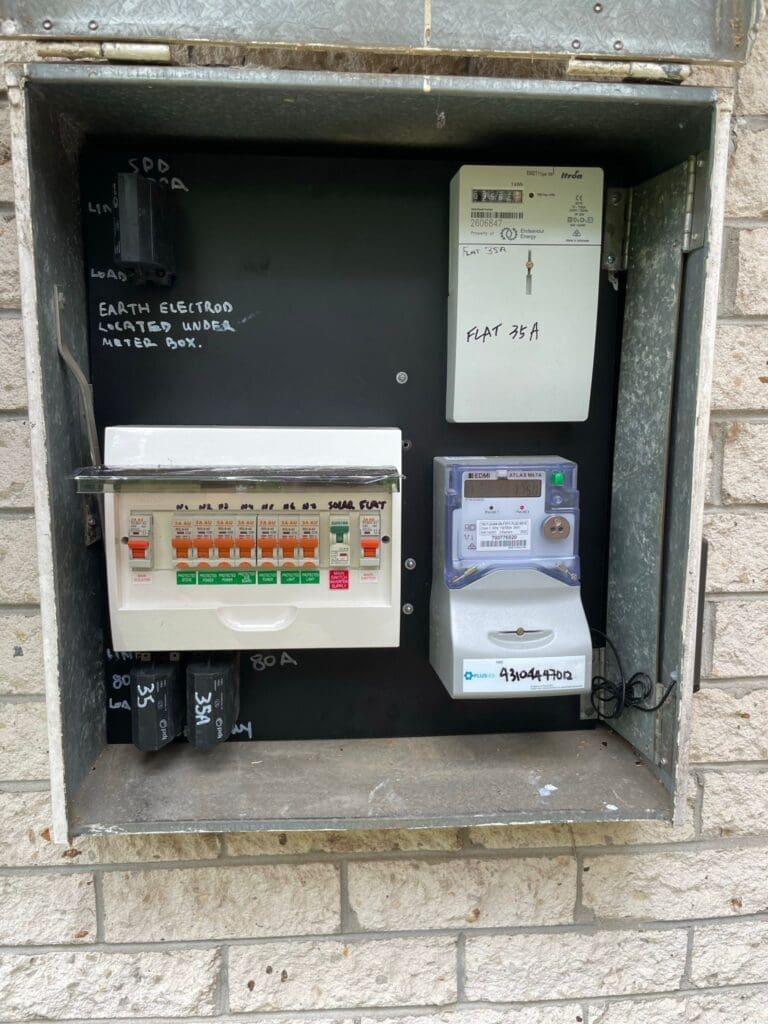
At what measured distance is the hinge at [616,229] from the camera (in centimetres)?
115

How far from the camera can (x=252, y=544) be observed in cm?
106

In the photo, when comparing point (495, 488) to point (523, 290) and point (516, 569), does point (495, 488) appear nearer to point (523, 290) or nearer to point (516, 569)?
point (516, 569)

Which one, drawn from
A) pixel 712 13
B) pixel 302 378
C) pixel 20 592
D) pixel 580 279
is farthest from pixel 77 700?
pixel 712 13

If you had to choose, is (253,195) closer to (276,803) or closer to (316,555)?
(316,555)

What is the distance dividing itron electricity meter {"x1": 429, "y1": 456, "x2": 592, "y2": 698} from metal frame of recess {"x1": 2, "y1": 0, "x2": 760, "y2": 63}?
1.86ft

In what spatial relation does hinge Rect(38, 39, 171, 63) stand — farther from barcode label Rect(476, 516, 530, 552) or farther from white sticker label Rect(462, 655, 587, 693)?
white sticker label Rect(462, 655, 587, 693)

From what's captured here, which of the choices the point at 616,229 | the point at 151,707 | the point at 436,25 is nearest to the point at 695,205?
the point at 616,229

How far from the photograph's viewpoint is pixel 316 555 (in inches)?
42.1

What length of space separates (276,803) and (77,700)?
1.13 feet

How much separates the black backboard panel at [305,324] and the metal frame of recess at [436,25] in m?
0.25

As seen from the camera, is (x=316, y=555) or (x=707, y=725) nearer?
(x=316, y=555)

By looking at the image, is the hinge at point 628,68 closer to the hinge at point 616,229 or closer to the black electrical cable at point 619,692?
the hinge at point 616,229

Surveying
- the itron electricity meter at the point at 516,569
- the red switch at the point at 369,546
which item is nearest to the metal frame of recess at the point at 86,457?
the itron electricity meter at the point at 516,569

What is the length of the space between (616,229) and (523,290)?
21cm
